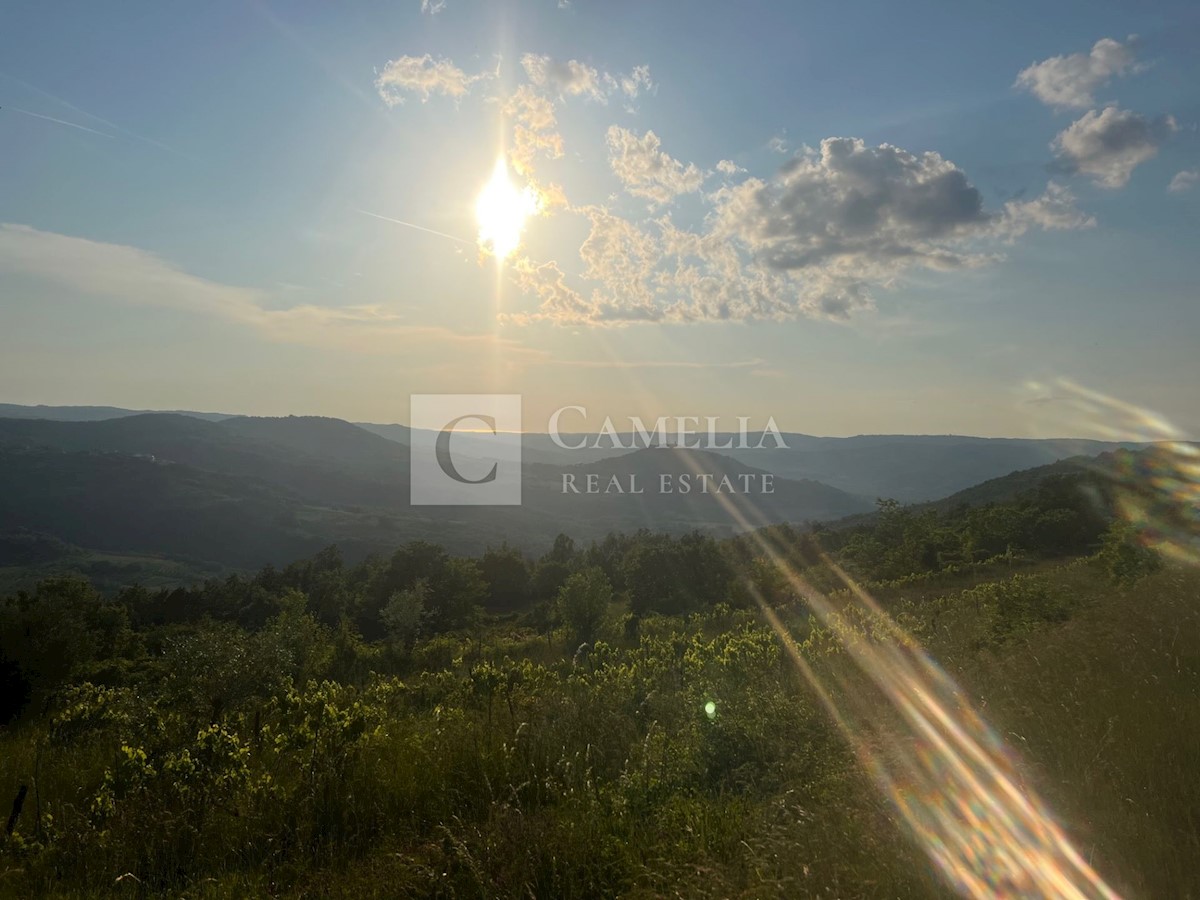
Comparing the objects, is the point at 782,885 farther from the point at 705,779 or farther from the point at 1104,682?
the point at 1104,682

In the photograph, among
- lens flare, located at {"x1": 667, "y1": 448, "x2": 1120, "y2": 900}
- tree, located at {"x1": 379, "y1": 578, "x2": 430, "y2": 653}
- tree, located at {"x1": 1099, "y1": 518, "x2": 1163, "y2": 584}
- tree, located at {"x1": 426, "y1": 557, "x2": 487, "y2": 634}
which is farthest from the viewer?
tree, located at {"x1": 426, "y1": 557, "x2": 487, "y2": 634}

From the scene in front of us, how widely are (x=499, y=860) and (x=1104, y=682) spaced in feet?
17.0

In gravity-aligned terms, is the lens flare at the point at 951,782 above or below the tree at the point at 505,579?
above

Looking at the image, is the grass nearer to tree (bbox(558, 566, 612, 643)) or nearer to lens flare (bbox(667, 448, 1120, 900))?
lens flare (bbox(667, 448, 1120, 900))

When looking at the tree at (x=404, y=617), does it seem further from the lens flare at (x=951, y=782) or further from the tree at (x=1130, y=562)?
the lens flare at (x=951, y=782)

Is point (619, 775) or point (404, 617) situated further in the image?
point (404, 617)

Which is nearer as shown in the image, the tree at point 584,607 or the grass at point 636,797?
the grass at point 636,797

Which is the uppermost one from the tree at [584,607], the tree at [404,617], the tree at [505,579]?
the tree at [584,607]

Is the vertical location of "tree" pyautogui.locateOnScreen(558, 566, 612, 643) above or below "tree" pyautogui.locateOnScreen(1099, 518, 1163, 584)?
below

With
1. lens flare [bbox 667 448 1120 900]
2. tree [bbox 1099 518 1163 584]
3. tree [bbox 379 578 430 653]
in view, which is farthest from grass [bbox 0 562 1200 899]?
tree [bbox 379 578 430 653]

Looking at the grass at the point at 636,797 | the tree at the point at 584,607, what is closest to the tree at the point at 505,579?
the tree at the point at 584,607

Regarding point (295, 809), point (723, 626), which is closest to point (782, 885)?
point (295, 809)

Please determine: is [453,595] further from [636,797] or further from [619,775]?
[636,797]

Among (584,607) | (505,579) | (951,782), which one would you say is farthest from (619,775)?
(505,579)
